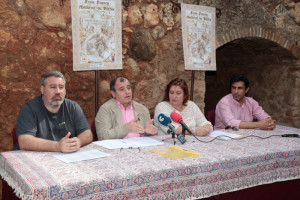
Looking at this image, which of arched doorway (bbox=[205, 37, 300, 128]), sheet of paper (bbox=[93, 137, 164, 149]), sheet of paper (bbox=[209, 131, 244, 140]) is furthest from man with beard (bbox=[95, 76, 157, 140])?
arched doorway (bbox=[205, 37, 300, 128])

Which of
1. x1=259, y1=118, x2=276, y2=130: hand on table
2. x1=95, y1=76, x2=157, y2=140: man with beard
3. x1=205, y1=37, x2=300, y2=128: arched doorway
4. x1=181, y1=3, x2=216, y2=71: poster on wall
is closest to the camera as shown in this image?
x1=95, y1=76, x2=157, y2=140: man with beard

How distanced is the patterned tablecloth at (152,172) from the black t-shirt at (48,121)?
307mm

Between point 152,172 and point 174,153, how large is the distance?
1.34 feet

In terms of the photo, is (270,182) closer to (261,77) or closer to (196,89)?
(196,89)

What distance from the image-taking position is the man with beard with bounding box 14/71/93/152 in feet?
7.73

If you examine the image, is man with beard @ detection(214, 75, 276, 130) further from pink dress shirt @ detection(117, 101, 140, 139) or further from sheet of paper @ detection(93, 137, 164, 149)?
sheet of paper @ detection(93, 137, 164, 149)

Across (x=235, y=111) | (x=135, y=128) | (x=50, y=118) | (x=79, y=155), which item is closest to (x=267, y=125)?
(x=235, y=111)

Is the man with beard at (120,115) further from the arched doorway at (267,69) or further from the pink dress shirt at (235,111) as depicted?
the arched doorway at (267,69)

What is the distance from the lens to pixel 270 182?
7.48 feet

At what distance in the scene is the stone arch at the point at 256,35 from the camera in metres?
4.54

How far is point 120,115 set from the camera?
3.07 m

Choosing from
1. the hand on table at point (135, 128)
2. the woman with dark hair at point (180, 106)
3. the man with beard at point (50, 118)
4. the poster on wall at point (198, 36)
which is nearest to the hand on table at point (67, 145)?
the man with beard at point (50, 118)

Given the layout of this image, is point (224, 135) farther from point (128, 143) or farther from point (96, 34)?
point (96, 34)

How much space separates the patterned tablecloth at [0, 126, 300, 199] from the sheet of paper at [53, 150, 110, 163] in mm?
54
